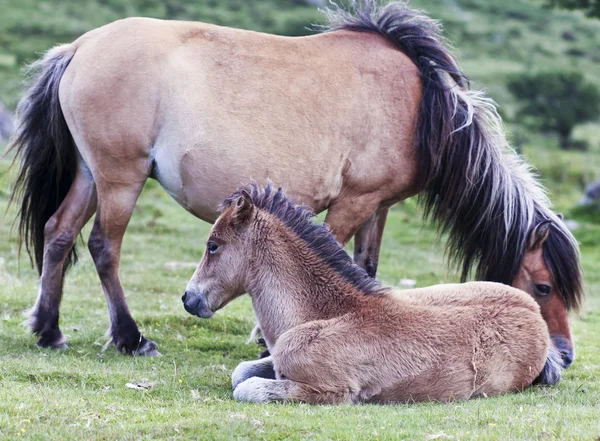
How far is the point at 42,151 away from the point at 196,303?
9.14 feet

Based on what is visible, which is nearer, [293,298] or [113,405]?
[113,405]

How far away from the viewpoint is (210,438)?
17.3ft

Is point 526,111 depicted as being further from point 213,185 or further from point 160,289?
point 213,185

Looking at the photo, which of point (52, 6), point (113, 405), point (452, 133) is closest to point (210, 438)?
point (113, 405)

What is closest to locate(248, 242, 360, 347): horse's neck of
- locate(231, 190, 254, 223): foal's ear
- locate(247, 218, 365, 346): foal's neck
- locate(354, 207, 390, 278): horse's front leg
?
locate(247, 218, 365, 346): foal's neck

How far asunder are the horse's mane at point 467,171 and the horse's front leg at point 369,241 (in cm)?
60

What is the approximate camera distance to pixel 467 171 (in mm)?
8531

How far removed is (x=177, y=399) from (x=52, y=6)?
5373 cm

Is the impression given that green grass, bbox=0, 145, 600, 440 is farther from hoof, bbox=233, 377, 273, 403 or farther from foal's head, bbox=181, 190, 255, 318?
foal's head, bbox=181, 190, 255, 318

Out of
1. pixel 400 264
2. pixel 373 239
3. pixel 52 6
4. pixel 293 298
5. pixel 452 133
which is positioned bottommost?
pixel 52 6

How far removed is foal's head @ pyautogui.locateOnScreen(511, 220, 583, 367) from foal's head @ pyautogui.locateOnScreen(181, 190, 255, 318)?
2764 mm

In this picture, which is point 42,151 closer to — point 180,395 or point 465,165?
point 180,395

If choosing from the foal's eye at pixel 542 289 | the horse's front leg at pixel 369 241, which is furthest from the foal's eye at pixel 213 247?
the foal's eye at pixel 542 289

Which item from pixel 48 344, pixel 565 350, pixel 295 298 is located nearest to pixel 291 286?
pixel 295 298
